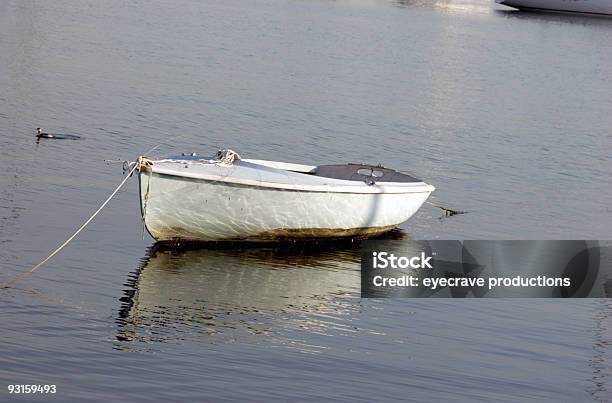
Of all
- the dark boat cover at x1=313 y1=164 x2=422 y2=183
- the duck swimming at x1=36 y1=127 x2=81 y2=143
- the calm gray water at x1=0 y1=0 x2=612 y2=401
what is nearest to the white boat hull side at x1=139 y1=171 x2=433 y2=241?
the calm gray water at x1=0 y1=0 x2=612 y2=401

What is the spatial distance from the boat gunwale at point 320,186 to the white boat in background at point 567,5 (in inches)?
4598

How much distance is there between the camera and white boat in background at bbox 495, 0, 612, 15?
13785 cm

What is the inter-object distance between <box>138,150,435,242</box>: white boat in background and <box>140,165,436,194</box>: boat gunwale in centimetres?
2

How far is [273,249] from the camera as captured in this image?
23.8 meters

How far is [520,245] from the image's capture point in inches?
1031

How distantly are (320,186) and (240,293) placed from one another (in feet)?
12.0

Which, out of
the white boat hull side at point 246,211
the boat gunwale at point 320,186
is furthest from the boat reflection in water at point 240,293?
the boat gunwale at point 320,186

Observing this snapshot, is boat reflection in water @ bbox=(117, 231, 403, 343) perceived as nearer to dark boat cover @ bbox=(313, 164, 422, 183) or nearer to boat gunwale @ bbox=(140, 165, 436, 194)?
boat gunwale @ bbox=(140, 165, 436, 194)

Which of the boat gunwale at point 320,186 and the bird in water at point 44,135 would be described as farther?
the bird in water at point 44,135

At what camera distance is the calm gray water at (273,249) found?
17.1 m

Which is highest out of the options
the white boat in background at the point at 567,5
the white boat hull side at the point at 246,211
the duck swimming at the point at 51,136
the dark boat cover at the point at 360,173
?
the white boat in background at the point at 567,5

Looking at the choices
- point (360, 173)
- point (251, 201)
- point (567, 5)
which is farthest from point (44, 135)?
point (567, 5)

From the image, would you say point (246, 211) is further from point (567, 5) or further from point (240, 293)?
point (567, 5)

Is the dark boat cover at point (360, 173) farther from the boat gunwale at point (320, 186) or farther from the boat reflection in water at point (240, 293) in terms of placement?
the boat reflection in water at point (240, 293)
